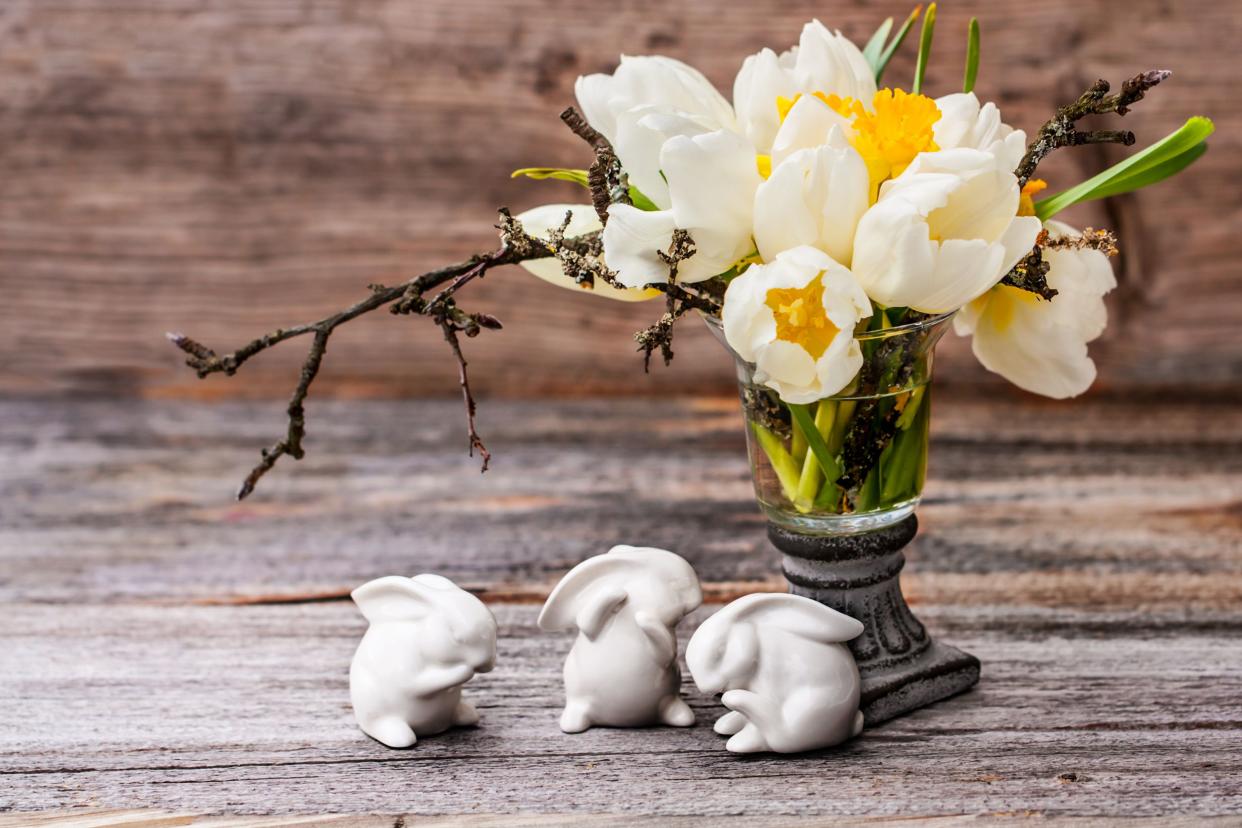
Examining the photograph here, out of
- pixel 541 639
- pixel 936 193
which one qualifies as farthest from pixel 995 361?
pixel 541 639

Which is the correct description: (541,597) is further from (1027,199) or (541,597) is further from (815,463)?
(1027,199)

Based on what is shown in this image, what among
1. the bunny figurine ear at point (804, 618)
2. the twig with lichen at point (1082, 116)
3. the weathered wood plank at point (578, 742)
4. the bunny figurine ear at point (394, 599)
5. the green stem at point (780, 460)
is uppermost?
the twig with lichen at point (1082, 116)

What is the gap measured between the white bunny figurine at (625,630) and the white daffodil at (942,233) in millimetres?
212

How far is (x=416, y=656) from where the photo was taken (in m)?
0.75

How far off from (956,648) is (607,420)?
0.71 m

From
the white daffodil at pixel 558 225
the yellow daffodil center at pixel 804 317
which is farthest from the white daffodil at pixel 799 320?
the white daffodil at pixel 558 225

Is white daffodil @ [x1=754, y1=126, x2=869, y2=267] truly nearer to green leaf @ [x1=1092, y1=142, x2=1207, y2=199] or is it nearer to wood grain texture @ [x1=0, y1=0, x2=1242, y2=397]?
green leaf @ [x1=1092, y1=142, x2=1207, y2=199]

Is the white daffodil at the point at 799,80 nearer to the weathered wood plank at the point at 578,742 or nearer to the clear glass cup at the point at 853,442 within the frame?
the clear glass cup at the point at 853,442

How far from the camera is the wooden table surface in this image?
28.3 inches

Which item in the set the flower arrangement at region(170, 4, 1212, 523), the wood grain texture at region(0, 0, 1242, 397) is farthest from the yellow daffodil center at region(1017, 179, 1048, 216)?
the wood grain texture at region(0, 0, 1242, 397)

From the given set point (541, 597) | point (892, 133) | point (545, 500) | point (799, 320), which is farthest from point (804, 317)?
point (545, 500)

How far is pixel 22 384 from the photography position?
167 cm

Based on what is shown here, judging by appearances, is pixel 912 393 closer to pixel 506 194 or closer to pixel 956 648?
pixel 956 648

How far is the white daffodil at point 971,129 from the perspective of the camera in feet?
2.28
